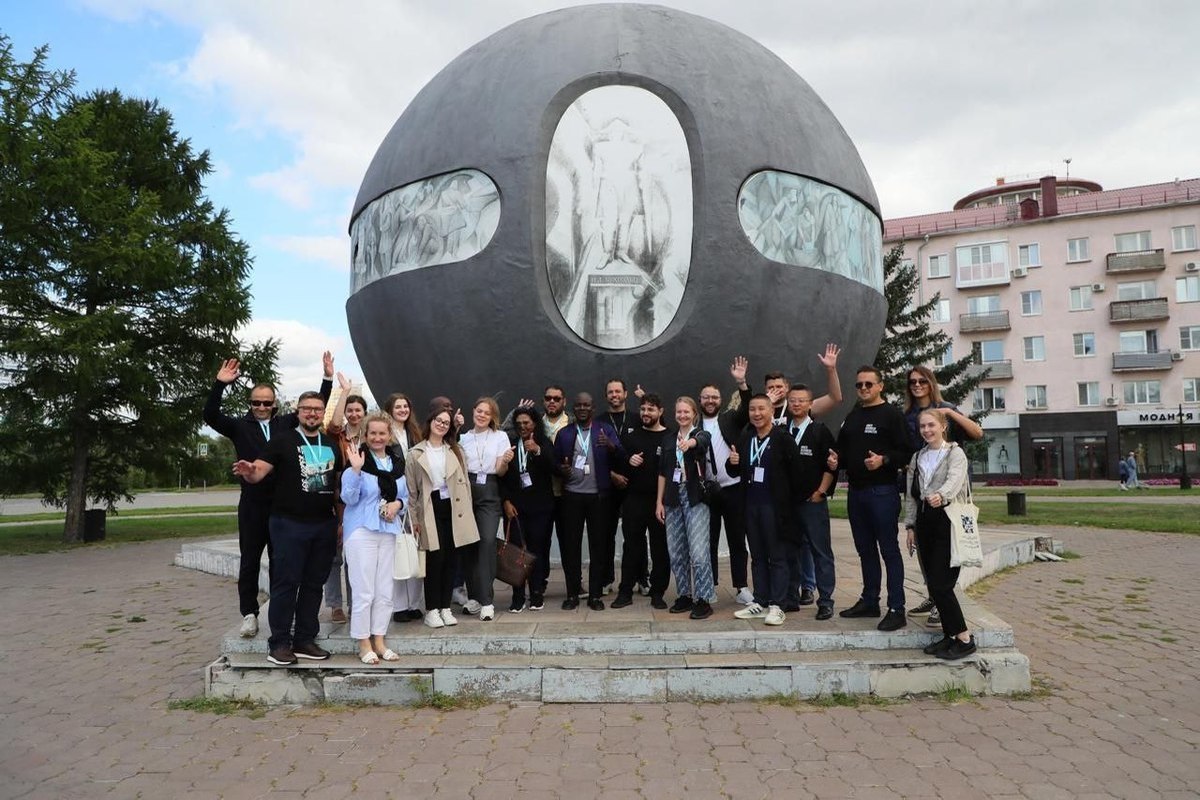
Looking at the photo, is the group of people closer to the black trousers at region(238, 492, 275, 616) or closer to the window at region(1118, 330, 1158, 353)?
the black trousers at region(238, 492, 275, 616)

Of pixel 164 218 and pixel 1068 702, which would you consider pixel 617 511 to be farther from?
pixel 164 218

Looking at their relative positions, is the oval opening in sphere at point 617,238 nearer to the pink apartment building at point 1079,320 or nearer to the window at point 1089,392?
the pink apartment building at point 1079,320

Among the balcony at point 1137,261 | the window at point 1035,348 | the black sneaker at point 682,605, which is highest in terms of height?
the balcony at point 1137,261

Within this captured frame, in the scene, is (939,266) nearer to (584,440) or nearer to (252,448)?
(584,440)

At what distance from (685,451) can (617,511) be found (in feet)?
2.99

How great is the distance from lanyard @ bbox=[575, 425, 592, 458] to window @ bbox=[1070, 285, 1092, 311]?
139 ft

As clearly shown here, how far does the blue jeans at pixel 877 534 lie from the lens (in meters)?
5.46

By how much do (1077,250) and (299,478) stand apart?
44.8m

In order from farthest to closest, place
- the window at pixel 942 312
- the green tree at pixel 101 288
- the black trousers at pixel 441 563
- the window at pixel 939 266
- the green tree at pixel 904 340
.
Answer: the window at pixel 942 312
the window at pixel 939 266
the green tree at pixel 904 340
the green tree at pixel 101 288
the black trousers at pixel 441 563

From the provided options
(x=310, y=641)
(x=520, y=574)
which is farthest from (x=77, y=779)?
(x=520, y=574)

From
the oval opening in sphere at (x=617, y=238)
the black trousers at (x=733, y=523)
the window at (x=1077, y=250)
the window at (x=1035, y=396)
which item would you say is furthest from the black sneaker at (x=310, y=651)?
the window at (x=1077, y=250)

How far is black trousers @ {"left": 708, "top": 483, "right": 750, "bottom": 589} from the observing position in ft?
20.5

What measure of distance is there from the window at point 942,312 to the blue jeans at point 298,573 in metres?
43.5

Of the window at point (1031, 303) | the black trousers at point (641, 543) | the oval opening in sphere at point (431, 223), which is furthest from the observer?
the window at point (1031, 303)
